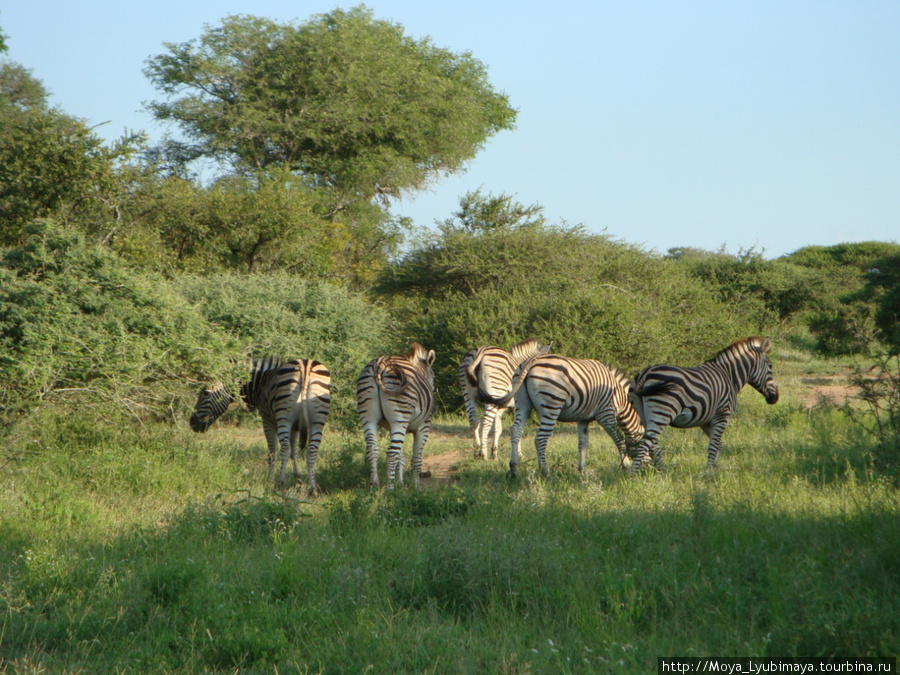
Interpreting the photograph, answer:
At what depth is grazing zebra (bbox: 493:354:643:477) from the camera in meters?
9.77

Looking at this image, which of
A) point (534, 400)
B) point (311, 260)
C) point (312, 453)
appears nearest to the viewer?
point (312, 453)

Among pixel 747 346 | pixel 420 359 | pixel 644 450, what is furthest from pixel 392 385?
pixel 747 346

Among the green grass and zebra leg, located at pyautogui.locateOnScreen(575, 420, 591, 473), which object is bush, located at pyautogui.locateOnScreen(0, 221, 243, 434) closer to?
the green grass

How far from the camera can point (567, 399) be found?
32.2 feet

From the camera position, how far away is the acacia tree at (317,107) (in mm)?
31344

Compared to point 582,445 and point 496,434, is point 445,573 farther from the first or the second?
point 496,434

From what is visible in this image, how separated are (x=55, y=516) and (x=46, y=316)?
2.71 meters

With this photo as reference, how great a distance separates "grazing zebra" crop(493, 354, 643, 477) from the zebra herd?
1 cm

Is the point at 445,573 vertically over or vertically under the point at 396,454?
under

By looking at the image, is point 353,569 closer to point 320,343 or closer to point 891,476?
point 891,476

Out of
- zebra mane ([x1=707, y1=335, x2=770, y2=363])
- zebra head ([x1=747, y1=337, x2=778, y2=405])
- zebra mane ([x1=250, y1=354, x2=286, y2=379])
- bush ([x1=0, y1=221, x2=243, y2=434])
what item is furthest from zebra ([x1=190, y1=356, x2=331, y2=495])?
zebra head ([x1=747, y1=337, x2=778, y2=405])

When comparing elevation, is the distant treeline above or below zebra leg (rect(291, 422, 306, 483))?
above

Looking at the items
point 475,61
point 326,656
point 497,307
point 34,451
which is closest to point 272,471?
point 34,451

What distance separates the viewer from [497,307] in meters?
A: 17.5
